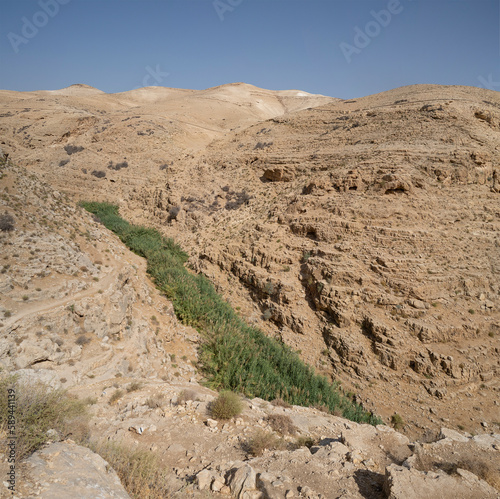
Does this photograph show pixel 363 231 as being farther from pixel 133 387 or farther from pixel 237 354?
pixel 133 387

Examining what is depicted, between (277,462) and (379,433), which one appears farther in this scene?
(379,433)

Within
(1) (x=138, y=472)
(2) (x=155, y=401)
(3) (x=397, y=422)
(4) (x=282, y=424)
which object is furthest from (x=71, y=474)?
(3) (x=397, y=422)

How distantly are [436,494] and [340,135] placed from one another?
51.0 ft

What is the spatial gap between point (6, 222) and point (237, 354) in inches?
302

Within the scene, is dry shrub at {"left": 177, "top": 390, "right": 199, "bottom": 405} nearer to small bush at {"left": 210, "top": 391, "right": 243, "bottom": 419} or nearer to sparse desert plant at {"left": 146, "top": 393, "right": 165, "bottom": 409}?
sparse desert plant at {"left": 146, "top": 393, "right": 165, "bottom": 409}

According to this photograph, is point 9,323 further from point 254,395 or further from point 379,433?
point 379,433

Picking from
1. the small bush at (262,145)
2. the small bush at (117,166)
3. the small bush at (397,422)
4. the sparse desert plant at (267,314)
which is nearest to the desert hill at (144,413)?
the small bush at (397,422)

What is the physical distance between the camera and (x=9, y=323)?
6.63 m

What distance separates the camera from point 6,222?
346 inches

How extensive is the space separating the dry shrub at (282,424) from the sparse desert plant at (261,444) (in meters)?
0.52

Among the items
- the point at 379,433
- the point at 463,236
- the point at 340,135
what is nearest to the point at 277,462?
the point at 379,433

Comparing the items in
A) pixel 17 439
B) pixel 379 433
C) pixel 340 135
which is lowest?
pixel 17 439

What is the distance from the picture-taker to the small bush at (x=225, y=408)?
215 inches

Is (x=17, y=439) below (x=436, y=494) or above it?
below
